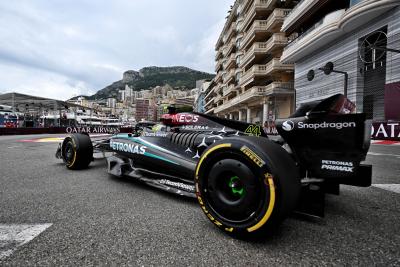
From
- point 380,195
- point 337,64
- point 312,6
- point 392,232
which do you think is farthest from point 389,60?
point 392,232

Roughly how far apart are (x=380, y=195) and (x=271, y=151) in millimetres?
2004

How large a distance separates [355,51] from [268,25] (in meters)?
13.1

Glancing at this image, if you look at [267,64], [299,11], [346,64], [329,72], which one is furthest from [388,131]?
[267,64]

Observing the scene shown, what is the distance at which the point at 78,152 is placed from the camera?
3557mm

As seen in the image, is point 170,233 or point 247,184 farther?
point 170,233

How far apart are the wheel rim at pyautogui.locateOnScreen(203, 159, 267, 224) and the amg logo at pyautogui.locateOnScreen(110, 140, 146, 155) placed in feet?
4.59

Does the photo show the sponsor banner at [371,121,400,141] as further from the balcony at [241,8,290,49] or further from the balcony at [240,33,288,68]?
the balcony at [241,8,290,49]

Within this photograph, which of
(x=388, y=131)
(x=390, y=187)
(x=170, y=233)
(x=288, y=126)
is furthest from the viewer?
(x=388, y=131)

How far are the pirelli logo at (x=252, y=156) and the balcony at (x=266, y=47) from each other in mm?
24650

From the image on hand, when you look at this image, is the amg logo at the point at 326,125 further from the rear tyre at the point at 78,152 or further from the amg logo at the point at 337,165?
the rear tyre at the point at 78,152

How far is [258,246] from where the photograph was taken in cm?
132

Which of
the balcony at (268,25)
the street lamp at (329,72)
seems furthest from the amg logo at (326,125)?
the balcony at (268,25)

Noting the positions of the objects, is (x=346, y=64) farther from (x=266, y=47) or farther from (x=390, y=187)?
(x=390, y=187)

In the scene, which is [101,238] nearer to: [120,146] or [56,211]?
[56,211]
